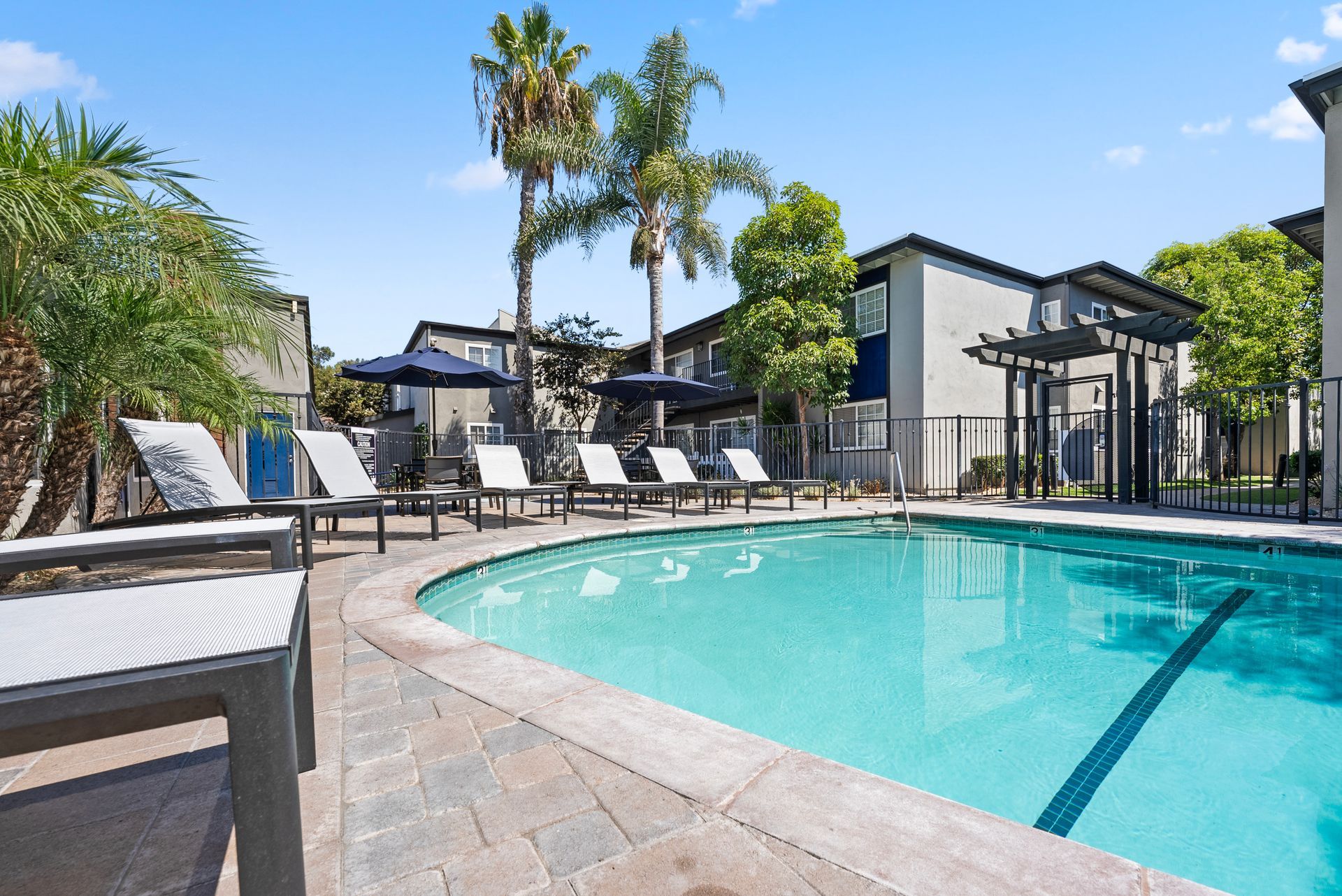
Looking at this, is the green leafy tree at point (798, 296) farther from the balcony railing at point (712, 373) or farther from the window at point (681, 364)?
the window at point (681, 364)

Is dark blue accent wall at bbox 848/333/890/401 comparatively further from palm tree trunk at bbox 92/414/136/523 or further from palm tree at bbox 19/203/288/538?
palm tree trunk at bbox 92/414/136/523

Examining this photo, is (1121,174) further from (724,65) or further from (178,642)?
(178,642)

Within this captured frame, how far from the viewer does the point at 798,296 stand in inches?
577

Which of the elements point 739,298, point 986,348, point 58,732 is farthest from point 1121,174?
point 58,732

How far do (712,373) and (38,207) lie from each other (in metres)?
18.8

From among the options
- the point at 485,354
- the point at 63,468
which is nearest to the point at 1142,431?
the point at 63,468

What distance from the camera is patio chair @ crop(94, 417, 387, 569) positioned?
3830 mm

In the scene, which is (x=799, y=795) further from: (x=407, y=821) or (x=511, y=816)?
(x=407, y=821)

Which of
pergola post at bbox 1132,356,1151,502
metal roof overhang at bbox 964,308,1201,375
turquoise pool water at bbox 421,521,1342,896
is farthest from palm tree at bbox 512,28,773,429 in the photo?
turquoise pool water at bbox 421,521,1342,896

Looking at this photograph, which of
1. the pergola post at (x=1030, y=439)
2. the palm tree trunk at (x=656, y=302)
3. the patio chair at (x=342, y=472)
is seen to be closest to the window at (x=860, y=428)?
the pergola post at (x=1030, y=439)

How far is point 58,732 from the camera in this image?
677mm

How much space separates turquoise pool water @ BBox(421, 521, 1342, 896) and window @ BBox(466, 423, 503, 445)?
1556 centimetres

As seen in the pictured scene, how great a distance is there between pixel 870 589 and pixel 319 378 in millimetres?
28877

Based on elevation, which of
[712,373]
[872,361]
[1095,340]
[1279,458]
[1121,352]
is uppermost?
[712,373]
